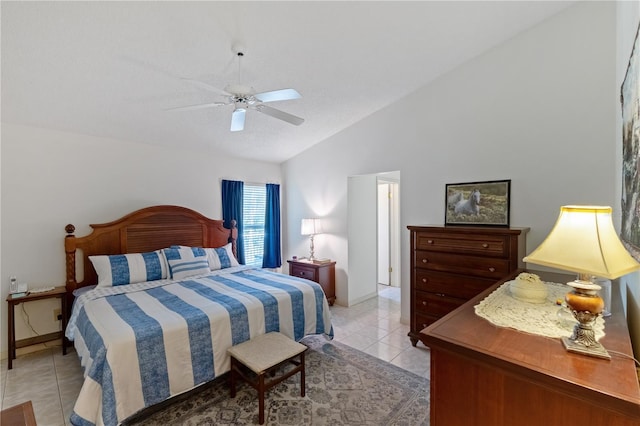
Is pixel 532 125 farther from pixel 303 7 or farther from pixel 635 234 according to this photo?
pixel 303 7

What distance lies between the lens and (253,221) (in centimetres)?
487

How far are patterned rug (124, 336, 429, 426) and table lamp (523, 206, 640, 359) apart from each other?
4.68 ft

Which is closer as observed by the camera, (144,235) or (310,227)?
(144,235)

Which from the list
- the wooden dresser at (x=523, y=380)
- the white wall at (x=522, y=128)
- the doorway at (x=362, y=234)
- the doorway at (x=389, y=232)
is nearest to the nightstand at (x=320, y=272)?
the doorway at (x=362, y=234)

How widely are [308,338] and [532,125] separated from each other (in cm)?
313

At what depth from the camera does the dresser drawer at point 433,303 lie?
276 centimetres

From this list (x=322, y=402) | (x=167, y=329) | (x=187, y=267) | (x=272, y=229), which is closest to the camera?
(x=167, y=329)

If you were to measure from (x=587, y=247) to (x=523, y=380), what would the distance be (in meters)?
0.49

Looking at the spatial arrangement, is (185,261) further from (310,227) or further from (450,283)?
(450,283)

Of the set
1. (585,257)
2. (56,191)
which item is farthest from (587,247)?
(56,191)

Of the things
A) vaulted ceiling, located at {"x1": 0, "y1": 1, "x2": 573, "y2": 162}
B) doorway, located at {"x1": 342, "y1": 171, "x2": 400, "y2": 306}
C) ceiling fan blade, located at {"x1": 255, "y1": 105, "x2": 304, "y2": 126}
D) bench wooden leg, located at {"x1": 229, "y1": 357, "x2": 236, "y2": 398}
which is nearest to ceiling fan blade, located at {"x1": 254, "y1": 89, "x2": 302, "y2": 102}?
ceiling fan blade, located at {"x1": 255, "y1": 105, "x2": 304, "y2": 126}

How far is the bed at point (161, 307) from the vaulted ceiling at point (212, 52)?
1.36 meters

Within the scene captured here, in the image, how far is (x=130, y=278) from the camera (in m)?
3.14

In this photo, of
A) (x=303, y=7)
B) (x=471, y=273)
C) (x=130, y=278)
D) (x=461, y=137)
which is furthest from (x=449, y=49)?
(x=130, y=278)
